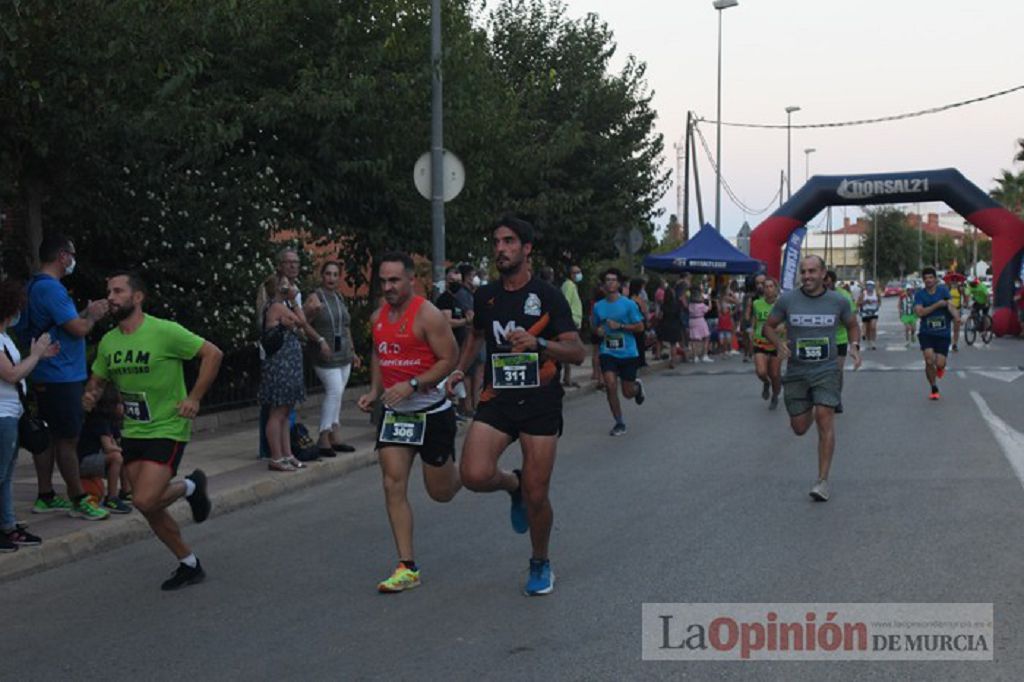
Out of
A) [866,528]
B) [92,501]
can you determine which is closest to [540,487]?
[866,528]

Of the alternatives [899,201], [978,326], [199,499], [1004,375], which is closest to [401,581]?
[199,499]

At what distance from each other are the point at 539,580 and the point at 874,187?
89.0 ft

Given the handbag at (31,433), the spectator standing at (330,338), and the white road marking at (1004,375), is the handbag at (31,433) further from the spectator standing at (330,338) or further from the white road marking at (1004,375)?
the white road marking at (1004,375)

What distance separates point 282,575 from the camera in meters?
7.46

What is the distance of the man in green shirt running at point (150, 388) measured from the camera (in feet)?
22.9

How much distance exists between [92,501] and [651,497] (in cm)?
402

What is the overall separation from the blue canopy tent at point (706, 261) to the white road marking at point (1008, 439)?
14982 millimetres

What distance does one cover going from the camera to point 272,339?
1085 centimetres

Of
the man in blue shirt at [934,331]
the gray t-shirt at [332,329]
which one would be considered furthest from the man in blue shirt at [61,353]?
the man in blue shirt at [934,331]

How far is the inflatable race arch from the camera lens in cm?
3181

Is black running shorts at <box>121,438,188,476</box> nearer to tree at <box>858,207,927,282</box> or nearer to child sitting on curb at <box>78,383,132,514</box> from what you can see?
child sitting on curb at <box>78,383,132,514</box>

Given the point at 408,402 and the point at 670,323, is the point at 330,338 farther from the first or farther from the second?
the point at 670,323

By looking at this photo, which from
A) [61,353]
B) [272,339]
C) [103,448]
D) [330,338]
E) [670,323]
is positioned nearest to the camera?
[61,353]

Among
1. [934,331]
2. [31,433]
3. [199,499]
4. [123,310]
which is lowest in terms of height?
[199,499]
